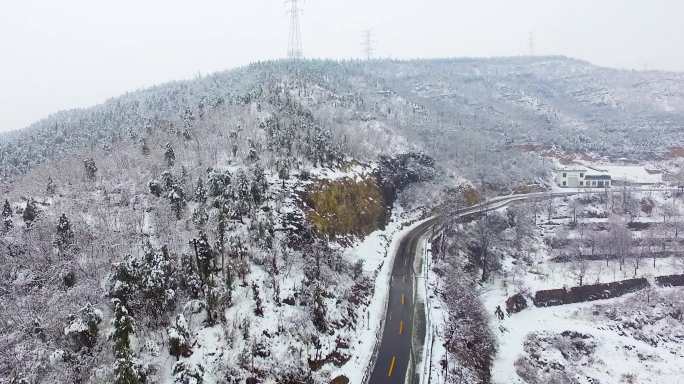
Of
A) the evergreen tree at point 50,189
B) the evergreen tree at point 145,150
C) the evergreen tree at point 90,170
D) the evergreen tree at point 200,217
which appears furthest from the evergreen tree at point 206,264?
the evergreen tree at point 145,150

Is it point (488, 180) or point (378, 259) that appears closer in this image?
point (378, 259)

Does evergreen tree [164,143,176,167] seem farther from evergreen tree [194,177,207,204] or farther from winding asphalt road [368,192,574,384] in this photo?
winding asphalt road [368,192,574,384]

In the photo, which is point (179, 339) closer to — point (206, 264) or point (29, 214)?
point (206, 264)

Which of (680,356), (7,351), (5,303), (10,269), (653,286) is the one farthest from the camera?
(653,286)

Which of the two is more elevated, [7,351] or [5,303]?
[5,303]

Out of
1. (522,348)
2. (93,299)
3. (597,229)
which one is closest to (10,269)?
(93,299)

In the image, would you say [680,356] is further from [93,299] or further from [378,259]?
[93,299]
